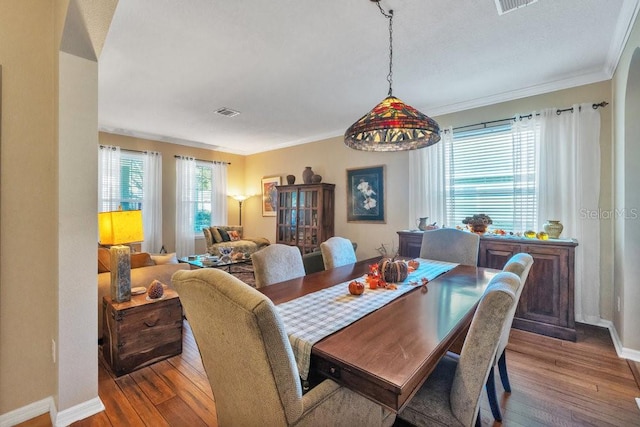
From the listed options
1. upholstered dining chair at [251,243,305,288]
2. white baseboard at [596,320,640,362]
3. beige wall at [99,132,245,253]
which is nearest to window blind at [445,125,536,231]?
white baseboard at [596,320,640,362]

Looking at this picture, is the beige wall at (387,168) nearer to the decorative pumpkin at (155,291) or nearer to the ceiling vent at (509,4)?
the ceiling vent at (509,4)

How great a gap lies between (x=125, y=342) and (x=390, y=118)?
2.43 meters

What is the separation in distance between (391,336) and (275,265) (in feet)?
3.51

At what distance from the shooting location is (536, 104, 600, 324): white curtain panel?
288 centimetres

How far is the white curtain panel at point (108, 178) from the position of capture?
4.70m

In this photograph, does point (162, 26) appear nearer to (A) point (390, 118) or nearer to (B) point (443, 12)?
(A) point (390, 118)

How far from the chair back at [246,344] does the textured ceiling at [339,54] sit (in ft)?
6.22

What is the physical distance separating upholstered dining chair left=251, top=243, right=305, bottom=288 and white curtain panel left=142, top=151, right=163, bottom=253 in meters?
4.02

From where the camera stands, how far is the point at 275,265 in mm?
2066

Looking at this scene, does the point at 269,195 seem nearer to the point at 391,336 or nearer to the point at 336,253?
the point at 336,253

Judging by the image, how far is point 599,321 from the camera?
291cm

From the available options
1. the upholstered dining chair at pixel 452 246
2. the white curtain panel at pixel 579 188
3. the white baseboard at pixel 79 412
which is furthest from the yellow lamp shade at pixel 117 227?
the white curtain panel at pixel 579 188

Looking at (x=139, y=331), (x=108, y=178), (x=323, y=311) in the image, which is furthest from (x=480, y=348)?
(x=108, y=178)

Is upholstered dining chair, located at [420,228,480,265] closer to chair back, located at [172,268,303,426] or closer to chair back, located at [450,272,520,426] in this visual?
chair back, located at [450,272,520,426]
